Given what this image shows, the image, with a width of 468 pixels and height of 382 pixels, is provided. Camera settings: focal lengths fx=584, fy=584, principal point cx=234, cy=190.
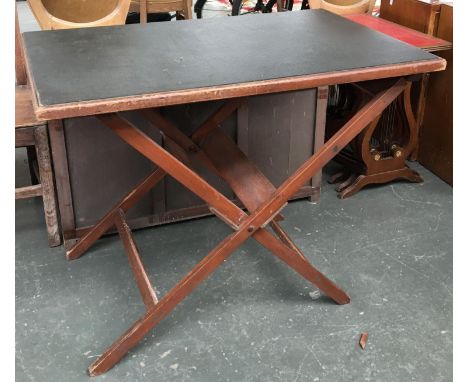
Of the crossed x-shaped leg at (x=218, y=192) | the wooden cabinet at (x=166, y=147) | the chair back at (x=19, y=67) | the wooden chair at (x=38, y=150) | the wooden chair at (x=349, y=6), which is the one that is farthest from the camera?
the wooden chair at (x=349, y=6)

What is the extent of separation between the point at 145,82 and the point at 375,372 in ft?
4.02

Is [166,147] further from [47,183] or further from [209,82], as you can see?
[209,82]

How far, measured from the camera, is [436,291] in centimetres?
238

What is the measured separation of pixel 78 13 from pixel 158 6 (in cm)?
139

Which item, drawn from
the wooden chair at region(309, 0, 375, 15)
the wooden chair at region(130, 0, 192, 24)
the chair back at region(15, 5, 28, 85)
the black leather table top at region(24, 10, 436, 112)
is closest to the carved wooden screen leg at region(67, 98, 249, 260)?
the black leather table top at region(24, 10, 436, 112)

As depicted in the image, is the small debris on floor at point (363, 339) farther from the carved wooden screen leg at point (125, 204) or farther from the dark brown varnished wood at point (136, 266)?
the carved wooden screen leg at point (125, 204)

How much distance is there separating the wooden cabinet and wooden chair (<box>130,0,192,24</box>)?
1.94 metres

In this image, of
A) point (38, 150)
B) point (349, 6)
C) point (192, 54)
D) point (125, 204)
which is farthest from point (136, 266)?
point (349, 6)

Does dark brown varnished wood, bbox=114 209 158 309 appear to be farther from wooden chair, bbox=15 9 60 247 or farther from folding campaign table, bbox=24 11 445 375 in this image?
wooden chair, bbox=15 9 60 247

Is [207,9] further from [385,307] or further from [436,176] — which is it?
[385,307]

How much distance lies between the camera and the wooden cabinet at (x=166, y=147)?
8.21 ft

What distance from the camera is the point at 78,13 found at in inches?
120

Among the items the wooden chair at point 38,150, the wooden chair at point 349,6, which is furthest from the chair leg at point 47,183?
the wooden chair at point 349,6

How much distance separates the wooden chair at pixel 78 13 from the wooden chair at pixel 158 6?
1.20 meters
